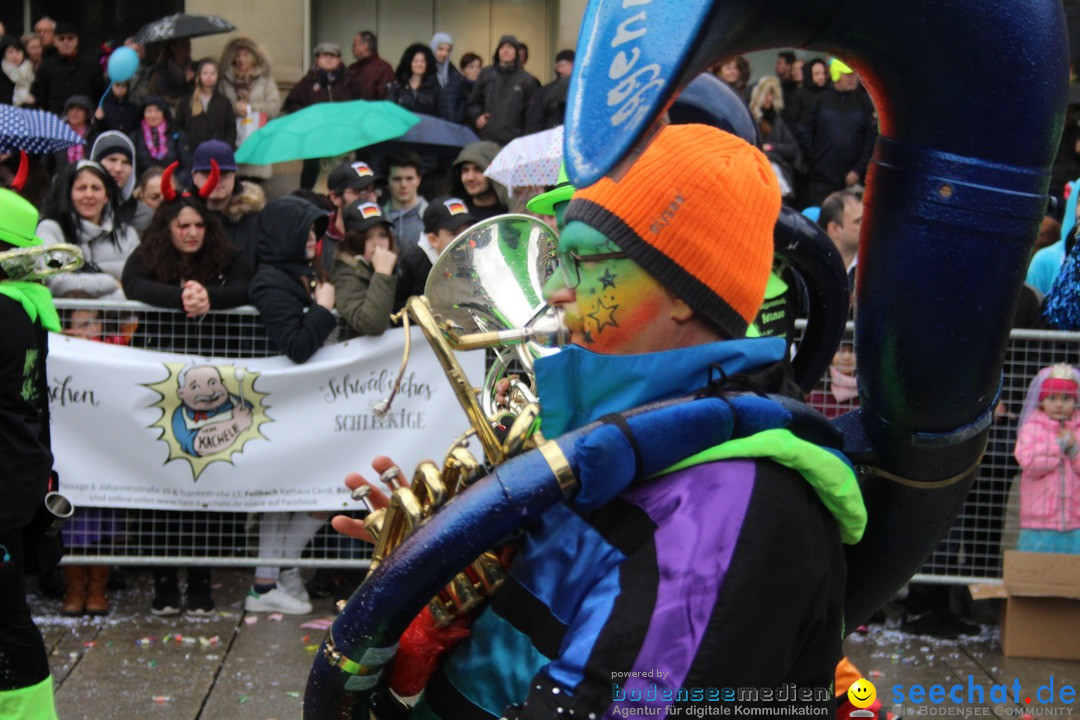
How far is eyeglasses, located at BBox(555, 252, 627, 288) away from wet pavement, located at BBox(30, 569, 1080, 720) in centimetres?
363

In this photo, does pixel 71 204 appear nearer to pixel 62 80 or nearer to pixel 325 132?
pixel 325 132

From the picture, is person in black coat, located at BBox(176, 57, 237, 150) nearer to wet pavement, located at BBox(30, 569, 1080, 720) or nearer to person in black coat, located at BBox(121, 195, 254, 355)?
person in black coat, located at BBox(121, 195, 254, 355)

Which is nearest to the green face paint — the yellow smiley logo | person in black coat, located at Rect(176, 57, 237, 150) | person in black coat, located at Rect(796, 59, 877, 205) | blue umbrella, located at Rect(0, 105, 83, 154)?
the yellow smiley logo

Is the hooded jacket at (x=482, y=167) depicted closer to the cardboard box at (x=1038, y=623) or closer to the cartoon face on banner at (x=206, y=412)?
the cartoon face on banner at (x=206, y=412)

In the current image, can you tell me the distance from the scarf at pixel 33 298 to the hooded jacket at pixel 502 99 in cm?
623

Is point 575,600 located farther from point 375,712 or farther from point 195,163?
point 195,163

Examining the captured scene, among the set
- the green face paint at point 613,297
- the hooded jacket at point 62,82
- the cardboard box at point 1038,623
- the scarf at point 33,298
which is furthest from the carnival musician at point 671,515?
the hooded jacket at point 62,82

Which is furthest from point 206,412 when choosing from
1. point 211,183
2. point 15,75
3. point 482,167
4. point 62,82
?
point 15,75

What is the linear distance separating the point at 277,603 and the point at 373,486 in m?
4.33

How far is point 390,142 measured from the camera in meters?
9.71

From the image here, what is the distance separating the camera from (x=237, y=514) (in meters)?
6.41

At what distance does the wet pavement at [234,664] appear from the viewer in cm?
Result: 523

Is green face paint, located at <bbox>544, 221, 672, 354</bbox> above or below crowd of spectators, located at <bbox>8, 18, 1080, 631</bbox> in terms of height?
above

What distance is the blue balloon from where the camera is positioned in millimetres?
10422
